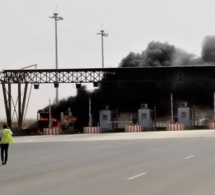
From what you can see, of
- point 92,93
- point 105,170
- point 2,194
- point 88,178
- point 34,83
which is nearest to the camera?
point 2,194

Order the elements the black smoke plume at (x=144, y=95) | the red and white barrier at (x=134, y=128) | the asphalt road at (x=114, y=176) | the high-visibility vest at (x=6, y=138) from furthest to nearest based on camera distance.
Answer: the black smoke plume at (x=144, y=95) → the red and white barrier at (x=134, y=128) → the high-visibility vest at (x=6, y=138) → the asphalt road at (x=114, y=176)

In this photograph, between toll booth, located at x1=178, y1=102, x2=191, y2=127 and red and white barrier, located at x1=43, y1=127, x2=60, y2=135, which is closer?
red and white barrier, located at x1=43, y1=127, x2=60, y2=135

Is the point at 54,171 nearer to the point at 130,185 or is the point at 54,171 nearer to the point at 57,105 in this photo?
the point at 130,185

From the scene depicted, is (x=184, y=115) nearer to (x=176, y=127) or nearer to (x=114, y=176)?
(x=176, y=127)

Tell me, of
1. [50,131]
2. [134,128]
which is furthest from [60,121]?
[134,128]

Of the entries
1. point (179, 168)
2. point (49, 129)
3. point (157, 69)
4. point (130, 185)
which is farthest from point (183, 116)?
point (130, 185)

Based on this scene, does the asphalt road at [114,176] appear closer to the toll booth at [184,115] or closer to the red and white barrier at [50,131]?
the red and white barrier at [50,131]

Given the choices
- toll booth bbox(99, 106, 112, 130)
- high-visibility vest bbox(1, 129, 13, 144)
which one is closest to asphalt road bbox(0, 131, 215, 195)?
high-visibility vest bbox(1, 129, 13, 144)

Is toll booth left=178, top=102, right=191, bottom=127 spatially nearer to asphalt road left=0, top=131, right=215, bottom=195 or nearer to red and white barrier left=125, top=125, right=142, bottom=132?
red and white barrier left=125, top=125, right=142, bottom=132

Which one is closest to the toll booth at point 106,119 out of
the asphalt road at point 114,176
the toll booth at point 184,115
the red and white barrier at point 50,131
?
the red and white barrier at point 50,131

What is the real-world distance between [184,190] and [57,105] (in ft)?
197

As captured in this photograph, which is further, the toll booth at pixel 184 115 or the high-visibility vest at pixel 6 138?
the toll booth at pixel 184 115

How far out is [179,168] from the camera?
16.4 metres

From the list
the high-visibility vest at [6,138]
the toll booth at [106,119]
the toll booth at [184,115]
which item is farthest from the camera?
the toll booth at [106,119]
